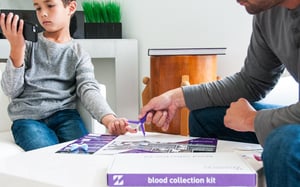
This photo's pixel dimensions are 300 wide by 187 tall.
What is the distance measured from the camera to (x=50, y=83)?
1355mm

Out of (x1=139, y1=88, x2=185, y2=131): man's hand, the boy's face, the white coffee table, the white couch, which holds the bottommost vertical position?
the white couch

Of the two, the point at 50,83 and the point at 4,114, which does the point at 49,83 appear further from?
the point at 4,114

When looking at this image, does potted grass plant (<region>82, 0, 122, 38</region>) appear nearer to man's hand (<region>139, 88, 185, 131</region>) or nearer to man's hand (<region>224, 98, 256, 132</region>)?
man's hand (<region>139, 88, 185, 131</region>)

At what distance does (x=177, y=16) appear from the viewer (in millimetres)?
1940

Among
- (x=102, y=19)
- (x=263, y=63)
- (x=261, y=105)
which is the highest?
(x=102, y=19)

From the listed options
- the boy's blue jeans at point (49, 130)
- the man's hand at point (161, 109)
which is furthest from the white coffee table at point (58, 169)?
the boy's blue jeans at point (49, 130)

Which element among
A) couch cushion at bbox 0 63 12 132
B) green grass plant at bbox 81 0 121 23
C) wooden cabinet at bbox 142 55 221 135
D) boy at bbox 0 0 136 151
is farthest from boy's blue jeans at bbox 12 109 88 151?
green grass plant at bbox 81 0 121 23

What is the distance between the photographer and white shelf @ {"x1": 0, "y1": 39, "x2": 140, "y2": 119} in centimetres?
198

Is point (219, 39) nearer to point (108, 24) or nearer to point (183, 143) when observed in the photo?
point (108, 24)

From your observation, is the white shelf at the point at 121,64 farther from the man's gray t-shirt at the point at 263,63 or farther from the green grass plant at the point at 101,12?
the man's gray t-shirt at the point at 263,63

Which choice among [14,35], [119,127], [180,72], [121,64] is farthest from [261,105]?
[121,64]

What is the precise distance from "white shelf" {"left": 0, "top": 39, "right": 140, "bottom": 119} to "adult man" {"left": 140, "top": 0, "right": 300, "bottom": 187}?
0.99m

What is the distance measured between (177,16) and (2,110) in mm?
921

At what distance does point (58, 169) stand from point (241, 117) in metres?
0.36
